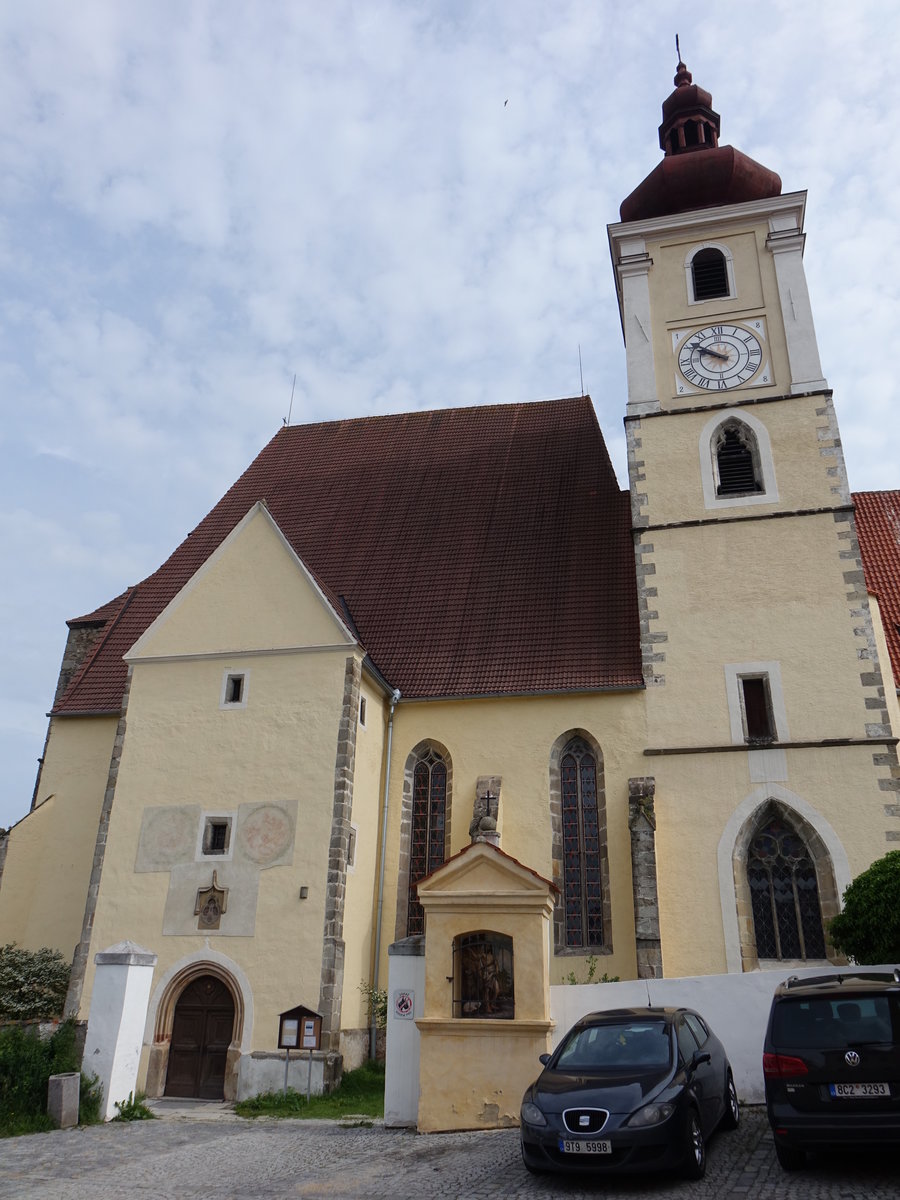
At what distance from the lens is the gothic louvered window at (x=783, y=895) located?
44.6ft

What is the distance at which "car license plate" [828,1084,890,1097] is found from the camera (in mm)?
6203

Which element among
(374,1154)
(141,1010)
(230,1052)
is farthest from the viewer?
(230,1052)

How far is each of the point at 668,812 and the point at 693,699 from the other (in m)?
1.86

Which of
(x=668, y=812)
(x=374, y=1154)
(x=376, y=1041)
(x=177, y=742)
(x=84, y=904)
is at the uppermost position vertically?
(x=177, y=742)

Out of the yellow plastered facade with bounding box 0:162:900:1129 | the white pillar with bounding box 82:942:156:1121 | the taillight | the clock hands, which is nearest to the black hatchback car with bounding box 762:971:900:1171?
A: the taillight

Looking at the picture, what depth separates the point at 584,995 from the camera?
1025cm

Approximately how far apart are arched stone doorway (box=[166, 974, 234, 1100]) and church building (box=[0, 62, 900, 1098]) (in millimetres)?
38

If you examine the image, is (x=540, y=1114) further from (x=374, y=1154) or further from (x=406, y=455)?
(x=406, y=455)

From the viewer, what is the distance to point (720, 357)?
1825 centimetres

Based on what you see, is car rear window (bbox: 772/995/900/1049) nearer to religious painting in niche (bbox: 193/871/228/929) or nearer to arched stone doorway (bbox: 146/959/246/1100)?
arched stone doorway (bbox: 146/959/246/1100)

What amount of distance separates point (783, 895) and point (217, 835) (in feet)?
27.3

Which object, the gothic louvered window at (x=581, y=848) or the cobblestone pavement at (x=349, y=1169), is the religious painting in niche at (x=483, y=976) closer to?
the cobblestone pavement at (x=349, y=1169)

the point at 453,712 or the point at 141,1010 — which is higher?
the point at 453,712

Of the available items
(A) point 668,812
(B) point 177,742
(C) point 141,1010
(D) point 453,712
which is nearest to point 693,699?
(A) point 668,812
